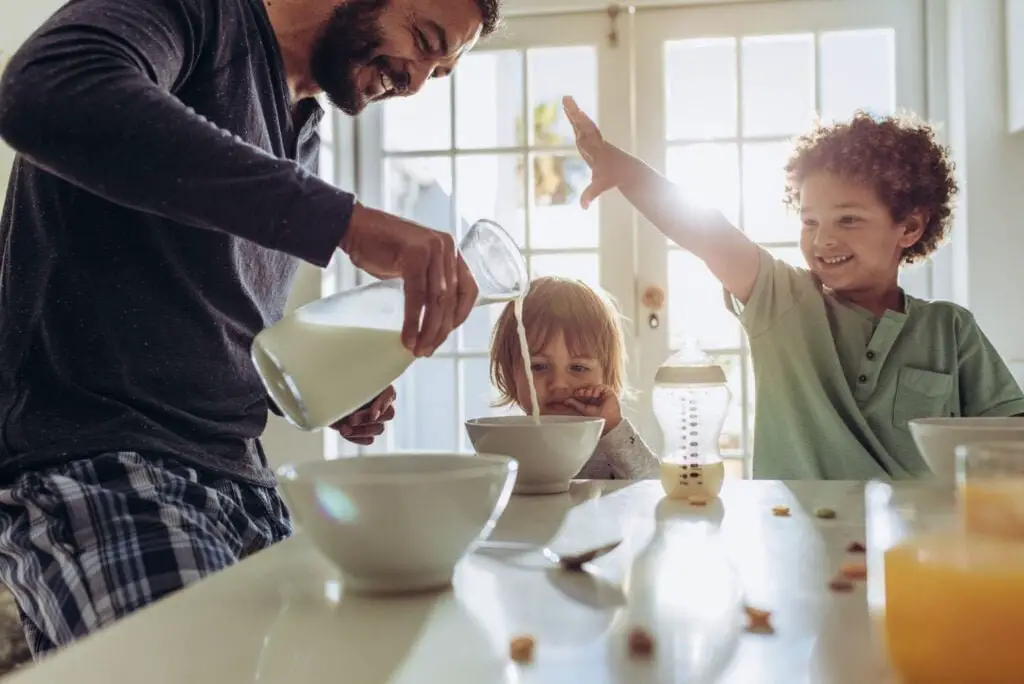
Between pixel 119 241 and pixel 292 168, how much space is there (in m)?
0.35

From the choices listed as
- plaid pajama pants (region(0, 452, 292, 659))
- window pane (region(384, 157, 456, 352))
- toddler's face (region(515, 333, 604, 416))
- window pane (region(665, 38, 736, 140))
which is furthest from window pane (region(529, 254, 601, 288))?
plaid pajama pants (region(0, 452, 292, 659))

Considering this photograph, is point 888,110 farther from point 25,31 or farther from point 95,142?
point 95,142

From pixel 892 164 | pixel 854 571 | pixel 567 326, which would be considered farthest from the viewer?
pixel 892 164

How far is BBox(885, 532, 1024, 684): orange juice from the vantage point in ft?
1.10

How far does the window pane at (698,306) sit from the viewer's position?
239 centimetres

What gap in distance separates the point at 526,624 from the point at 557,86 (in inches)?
86.6

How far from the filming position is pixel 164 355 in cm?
87

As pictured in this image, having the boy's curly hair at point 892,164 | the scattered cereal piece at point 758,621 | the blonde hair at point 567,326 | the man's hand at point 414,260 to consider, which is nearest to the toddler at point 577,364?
the blonde hair at point 567,326

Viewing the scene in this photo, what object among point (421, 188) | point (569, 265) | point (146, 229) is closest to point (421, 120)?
point (421, 188)

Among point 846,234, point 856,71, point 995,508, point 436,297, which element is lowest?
point 995,508

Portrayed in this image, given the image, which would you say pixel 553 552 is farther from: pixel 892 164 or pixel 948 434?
pixel 892 164

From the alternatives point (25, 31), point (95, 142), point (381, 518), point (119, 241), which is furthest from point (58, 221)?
point (25, 31)

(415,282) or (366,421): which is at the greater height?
(415,282)

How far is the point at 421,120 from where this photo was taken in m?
2.57
